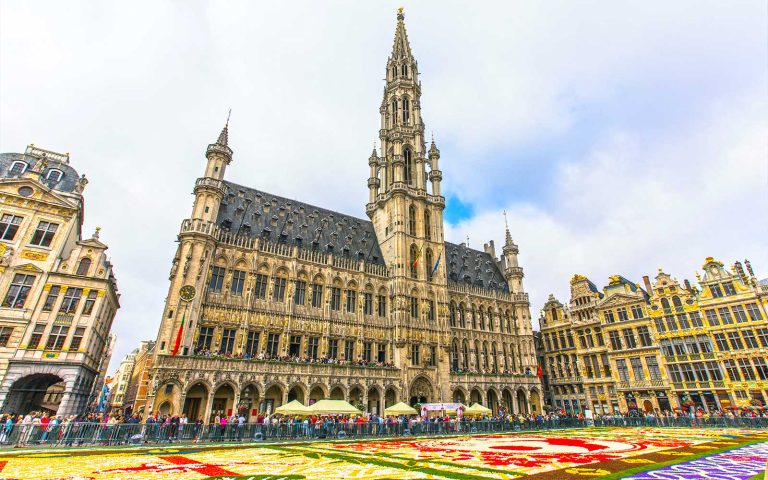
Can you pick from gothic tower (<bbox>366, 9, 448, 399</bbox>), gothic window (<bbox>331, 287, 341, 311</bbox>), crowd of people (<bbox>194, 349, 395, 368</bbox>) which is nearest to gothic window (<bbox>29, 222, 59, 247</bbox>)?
crowd of people (<bbox>194, 349, 395, 368</bbox>)

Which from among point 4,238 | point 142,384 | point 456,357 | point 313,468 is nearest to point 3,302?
point 4,238

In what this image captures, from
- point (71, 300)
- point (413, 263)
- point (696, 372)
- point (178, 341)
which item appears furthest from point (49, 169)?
point (696, 372)

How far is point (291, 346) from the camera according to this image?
35.8 metres

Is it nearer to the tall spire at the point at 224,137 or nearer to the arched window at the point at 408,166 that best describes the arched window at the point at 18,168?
the tall spire at the point at 224,137

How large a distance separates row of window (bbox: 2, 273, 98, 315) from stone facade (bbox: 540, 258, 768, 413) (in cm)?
5546

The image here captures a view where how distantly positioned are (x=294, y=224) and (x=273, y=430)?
24.8 metres

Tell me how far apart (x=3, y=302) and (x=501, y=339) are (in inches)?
1957

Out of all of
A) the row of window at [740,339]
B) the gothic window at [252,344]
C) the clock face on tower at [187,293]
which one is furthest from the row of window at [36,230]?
the row of window at [740,339]

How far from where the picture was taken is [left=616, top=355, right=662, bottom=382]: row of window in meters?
44.4

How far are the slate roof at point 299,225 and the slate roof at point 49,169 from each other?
40.3ft

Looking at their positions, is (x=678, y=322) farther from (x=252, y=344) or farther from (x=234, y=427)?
(x=234, y=427)

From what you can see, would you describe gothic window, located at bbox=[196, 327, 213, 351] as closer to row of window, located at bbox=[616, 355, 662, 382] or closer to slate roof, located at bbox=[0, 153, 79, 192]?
slate roof, located at bbox=[0, 153, 79, 192]

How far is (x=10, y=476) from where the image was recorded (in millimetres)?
9273

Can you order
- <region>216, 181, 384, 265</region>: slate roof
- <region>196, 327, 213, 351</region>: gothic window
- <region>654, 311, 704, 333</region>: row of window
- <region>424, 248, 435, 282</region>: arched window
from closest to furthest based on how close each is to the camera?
<region>196, 327, 213, 351</region>: gothic window → <region>216, 181, 384, 265</region>: slate roof → <region>654, 311, 704, 333</region>: row of window → <region>424, 248, 435, 282</region>: arched window
